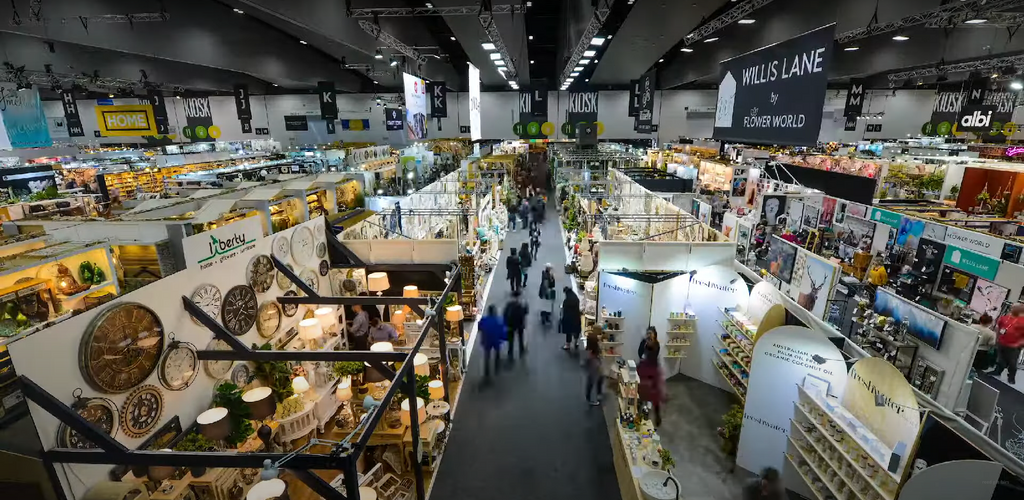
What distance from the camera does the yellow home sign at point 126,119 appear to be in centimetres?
1236

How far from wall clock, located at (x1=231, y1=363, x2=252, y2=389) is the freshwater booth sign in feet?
20.4

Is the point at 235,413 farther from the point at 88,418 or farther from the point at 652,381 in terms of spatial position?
the point at 652,381

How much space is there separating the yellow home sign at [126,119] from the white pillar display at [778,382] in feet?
53.4

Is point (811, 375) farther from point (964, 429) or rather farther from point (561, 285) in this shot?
point (561, 285)

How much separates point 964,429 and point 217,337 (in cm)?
735

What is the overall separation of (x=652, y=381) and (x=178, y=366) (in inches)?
223

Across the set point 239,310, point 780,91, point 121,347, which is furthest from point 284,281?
point 780,91

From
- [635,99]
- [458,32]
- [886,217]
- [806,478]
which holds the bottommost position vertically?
[806,478]

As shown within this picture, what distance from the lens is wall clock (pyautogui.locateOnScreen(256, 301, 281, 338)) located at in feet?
19.9

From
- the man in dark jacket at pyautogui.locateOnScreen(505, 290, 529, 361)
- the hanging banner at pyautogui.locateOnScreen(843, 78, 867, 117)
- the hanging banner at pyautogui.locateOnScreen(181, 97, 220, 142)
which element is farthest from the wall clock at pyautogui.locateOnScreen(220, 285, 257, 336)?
the hanging banner at pyautogui.locateOnScreen(843, 78, 867, 117)

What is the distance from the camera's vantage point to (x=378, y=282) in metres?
7.50

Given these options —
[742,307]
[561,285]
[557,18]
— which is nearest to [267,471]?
[742,307]

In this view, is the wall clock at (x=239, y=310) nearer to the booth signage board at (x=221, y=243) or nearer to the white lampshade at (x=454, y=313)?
the booth signage board at (x=221, y=243)

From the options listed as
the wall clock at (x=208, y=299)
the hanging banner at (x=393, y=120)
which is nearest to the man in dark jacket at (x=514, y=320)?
the wall clock at (x=208, y=299)
